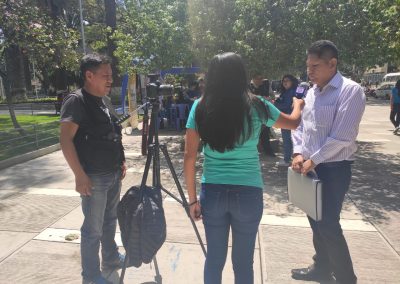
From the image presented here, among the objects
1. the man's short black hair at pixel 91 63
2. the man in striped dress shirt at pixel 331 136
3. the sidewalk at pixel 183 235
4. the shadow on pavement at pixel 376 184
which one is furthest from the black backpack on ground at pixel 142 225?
the shadow on pavement at pixel 376 184

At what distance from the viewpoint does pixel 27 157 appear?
8.21m

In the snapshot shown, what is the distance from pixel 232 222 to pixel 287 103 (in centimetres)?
545

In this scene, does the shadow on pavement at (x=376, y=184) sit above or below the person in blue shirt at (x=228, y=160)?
below

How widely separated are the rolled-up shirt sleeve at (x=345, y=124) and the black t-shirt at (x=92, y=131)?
4.97 feet

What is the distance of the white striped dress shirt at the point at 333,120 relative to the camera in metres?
2.49

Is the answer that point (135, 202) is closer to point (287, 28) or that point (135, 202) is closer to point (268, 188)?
point (268, 188)

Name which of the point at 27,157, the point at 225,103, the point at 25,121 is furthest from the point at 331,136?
the point at 25,121

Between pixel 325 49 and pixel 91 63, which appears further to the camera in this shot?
pixel 91 63

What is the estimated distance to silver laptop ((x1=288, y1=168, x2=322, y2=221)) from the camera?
2586mm

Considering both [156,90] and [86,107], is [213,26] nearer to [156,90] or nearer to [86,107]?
[156,90]

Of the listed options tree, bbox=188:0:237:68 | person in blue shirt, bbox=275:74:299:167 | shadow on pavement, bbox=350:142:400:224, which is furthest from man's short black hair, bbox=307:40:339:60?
tree, bbox=188:0:237:68

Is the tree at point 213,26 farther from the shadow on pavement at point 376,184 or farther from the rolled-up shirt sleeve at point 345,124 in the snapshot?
the rolled-up shirt sleeve at point 345,124

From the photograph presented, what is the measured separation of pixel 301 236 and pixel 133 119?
1000 centimetres

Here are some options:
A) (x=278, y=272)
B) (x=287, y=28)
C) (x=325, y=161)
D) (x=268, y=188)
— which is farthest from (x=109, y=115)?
(x=287, y=28)
